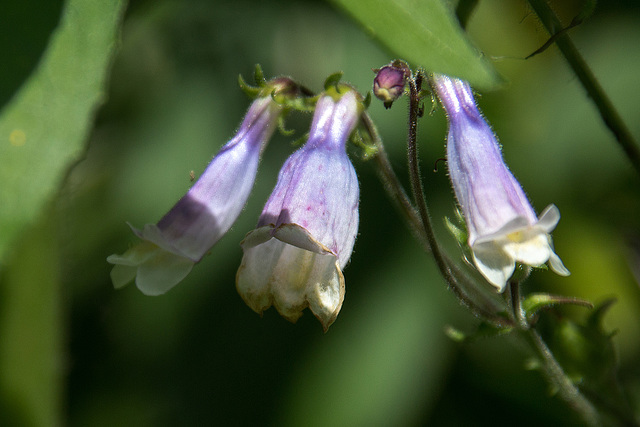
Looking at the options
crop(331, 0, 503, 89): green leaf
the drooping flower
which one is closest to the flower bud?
the drooping flower

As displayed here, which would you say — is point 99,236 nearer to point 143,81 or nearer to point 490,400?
point 143,81

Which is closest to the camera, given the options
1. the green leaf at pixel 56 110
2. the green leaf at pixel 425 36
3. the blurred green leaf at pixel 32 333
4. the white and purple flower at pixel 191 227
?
the green leaf at pixel 425 36

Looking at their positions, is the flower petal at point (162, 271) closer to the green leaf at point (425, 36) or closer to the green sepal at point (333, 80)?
the green sepal at point (333, 80)

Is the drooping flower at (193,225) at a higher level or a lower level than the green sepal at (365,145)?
higher

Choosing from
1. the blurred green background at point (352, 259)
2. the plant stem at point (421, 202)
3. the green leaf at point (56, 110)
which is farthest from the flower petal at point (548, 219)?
the blurred green background at point (352, 259)

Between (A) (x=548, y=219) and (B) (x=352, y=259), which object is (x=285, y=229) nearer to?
(A) (x=548, y=219)

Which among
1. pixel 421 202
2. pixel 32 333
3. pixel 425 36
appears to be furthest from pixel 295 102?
pixel 32 333

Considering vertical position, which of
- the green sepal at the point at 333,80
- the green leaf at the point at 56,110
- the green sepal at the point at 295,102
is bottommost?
the green sepal at the point at 295,102
